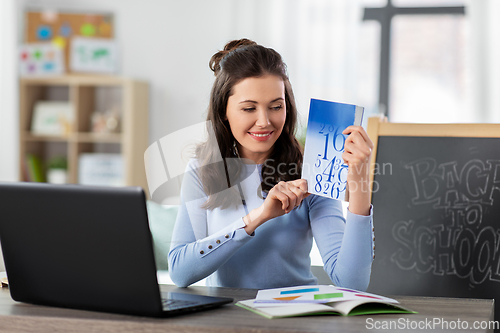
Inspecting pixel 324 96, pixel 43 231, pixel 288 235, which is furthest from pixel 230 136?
pixel 324 96

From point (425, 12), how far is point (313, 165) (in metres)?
2.92

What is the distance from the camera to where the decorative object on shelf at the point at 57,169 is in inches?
148

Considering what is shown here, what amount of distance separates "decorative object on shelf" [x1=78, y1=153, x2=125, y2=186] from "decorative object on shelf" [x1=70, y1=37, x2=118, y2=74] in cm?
62

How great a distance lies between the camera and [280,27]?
11.7ft

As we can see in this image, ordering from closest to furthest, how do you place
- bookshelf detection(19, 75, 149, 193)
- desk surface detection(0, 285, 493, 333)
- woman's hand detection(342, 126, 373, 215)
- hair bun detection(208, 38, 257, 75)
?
desk surface detection(0, 285, 493, 333)
woman's hand detection(342, 126, 373, 215)
hair bun detection(208, 38, 257, 75)
bookshelf detection(19, 75, 149, 193)

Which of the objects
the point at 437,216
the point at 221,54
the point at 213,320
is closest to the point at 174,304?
the point at 213,320

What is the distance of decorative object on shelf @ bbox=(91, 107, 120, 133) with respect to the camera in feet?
12.1

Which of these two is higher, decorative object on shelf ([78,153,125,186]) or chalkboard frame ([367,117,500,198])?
chalkboard frame ([367,117,500,198])

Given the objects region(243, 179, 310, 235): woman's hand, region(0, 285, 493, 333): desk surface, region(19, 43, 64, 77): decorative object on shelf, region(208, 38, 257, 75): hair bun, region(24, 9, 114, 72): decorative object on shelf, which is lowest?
region(0, 285, 493, 333): desk surface

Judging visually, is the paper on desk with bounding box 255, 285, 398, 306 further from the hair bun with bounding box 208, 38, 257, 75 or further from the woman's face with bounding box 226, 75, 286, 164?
the hair bun with bounding box 208, 38, 257, 75

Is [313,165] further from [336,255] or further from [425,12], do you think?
[425,12]

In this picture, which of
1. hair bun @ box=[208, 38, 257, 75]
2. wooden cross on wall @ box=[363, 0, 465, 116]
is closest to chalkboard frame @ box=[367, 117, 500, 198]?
hair bun @ box=[208, 38, 257, 75]

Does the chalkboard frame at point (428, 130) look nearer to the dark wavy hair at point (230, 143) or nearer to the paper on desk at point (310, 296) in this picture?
the dark wavy hair at point (230, 143)

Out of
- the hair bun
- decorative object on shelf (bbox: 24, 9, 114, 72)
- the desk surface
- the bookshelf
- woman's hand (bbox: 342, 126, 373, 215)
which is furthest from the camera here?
decorative object on shelf (bbox: 24, 9, 114, 72)
